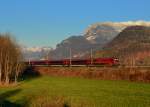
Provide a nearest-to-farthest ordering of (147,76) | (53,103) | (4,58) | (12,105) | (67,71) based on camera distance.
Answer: (53,103), (12,105), (147,76), (4,58), (67,71)

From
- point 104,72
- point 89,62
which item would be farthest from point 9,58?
point 89,62

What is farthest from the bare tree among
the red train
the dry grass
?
the red train

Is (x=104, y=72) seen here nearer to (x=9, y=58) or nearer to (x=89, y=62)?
(x=89, y=62)

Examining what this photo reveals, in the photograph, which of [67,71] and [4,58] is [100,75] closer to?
[67,71]

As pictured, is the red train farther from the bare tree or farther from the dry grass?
the bare tree

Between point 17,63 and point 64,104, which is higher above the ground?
point 17,63

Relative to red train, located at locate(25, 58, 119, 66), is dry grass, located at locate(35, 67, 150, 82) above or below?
below

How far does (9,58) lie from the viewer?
66250 mm

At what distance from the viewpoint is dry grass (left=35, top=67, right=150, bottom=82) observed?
6172cm

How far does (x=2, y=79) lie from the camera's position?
67375mm

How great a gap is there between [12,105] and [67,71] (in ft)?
151

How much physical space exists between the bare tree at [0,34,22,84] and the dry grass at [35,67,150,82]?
14.5 meters

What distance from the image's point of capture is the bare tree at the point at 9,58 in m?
66.2

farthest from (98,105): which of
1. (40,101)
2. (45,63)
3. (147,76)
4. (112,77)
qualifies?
(45,63)
